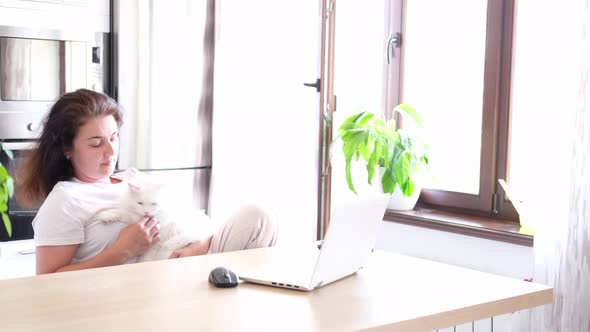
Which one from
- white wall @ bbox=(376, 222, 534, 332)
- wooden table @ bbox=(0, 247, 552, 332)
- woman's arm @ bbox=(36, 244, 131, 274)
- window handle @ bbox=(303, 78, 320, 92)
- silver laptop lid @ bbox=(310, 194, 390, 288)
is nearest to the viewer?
wooden table @ bbox=(0, 247, 552, 332)

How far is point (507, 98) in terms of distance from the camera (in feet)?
9.40

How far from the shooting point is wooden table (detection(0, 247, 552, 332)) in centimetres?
131

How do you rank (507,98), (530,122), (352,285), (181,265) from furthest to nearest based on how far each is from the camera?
1. (507,98)
2. (530,122)
3. (181,265)
4. (352,285)

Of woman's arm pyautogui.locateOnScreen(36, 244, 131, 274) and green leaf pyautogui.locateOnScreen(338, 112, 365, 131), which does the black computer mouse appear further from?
green leaf pyautogui.locateOnScreen(338, 112, 365, 131)

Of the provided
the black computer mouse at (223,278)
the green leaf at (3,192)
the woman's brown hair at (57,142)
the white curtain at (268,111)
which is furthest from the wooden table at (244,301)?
the white curtain at (268,111)

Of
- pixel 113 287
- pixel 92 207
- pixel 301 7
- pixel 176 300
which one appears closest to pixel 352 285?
pixel 176 300

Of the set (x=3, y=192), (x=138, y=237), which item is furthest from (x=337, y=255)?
(x=3, y=192)

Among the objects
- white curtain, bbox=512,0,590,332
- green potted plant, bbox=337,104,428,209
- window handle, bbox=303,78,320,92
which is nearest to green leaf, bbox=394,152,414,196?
green potted plant, bbox=337,104,428,209

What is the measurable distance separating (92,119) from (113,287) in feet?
2.97

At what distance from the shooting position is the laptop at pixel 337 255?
5.02ft

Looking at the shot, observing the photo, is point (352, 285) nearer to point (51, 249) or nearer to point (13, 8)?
Answer: point (51, 249)

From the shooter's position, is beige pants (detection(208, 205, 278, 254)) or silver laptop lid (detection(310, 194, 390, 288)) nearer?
silver laptop lid (detection(310, 194, 390, 288))

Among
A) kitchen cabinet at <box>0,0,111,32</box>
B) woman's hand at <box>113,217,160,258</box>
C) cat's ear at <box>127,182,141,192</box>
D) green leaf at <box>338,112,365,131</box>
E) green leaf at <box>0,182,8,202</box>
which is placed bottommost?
woman's hand at <box>113,217,160,258</box>

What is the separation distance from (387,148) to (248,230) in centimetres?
95
